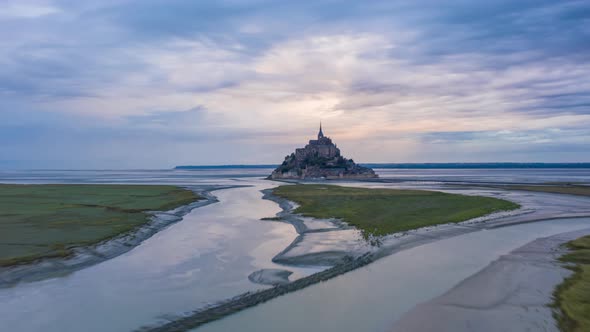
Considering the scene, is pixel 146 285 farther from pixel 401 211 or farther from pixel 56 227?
pixel 401 211

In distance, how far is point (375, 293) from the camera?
1483 cm

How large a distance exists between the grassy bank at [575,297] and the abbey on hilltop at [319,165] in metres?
134

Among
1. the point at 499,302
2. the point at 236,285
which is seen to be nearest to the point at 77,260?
the point at 236,285

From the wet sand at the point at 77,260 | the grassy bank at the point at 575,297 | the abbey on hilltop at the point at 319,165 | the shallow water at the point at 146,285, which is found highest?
the abbey on hilltop at the point at 319,165

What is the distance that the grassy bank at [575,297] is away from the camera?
1127cm

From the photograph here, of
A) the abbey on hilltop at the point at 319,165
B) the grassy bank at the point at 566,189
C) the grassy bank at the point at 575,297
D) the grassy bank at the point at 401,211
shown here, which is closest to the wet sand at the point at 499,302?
the grassy bank at the point at 575,297

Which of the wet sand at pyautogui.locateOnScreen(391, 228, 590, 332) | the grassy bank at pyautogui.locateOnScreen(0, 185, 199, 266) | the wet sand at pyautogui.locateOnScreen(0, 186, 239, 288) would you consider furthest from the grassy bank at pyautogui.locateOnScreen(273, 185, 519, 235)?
the grassy bank at pyautogui.locateOnScreen(0, 185, 199, 266)

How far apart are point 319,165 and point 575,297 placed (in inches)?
6081

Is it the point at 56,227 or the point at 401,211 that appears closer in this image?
the point at 56,227

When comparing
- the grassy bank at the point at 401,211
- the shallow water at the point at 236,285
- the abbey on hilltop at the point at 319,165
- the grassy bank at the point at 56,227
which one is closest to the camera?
the shallow water at the point at 236,285

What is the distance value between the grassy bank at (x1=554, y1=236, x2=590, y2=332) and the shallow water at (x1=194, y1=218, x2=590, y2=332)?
3365mm

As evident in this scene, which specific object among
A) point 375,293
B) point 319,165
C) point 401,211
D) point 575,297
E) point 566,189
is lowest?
point 375,293

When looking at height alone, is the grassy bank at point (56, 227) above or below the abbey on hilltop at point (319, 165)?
below

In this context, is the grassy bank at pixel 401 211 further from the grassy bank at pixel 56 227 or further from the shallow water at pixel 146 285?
the grassy bank at pixel 56 227
